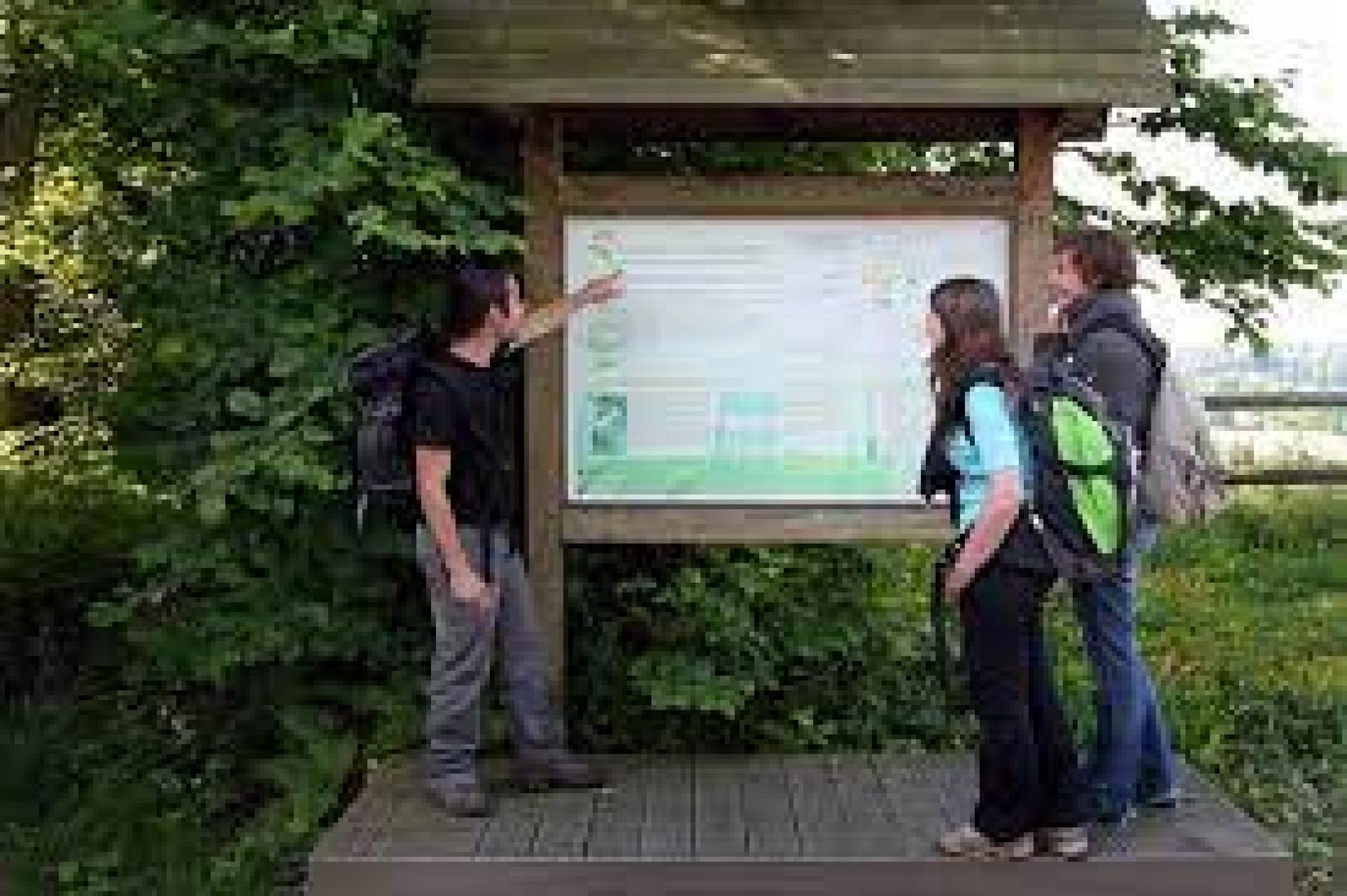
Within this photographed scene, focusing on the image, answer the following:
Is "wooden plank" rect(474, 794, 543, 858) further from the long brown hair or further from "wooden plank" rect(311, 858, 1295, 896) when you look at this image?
the long brown hair

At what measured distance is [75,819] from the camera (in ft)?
27.8

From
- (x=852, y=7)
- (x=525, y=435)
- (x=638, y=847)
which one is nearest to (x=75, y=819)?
(x=525, y=435)

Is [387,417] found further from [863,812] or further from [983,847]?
[983,847]

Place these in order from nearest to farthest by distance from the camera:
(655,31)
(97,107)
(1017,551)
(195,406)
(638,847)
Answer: (1017,551) < (638,847) < (655,31) < (195,406) < (97,107)

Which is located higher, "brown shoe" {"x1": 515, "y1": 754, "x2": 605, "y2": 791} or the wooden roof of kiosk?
the wooden roof of kiosk

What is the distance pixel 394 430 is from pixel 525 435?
83 cm

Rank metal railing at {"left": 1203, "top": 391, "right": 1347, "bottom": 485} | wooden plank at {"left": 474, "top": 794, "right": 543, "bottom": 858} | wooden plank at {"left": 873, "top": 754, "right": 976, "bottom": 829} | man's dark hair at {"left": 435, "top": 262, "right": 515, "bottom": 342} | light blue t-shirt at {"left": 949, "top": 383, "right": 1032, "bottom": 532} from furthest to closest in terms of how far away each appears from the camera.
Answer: metal railing at {"left": 1203, "top": 391, "right": 1347, "bottom": 485}
wooden plank at {"left": 873, "top": 754, "right": 976, "bottom": 829}
man's dark hair at {"left": 435, "top": 262, "right": 515, "bottom": 342}
wooden plank at {"left": 474, "top": 794, "right": 543, "bottom": 858}
light blue t-shirt at {"left": 949, "top": 383, "right": 1032, "bottom": 532}

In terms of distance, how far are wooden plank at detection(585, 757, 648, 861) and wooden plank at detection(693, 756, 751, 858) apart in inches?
6.8

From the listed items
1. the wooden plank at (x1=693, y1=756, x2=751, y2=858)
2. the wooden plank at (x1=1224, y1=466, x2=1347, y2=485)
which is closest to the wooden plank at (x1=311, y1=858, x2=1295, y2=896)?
the wooden plank at (x1=693, y1=756, x2=751, y2=858)

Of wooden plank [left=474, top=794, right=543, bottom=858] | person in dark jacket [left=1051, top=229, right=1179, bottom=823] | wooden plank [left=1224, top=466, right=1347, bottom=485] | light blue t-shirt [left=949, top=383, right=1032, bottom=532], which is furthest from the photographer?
wooden plank [left=1224, top=466, right=1347, bottom=485]

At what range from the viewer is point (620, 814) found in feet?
21.5

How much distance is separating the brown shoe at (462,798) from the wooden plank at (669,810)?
0.50 meters

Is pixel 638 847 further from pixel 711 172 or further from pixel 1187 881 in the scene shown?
pixel 711 172

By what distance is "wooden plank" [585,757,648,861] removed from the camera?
19.9 feet
